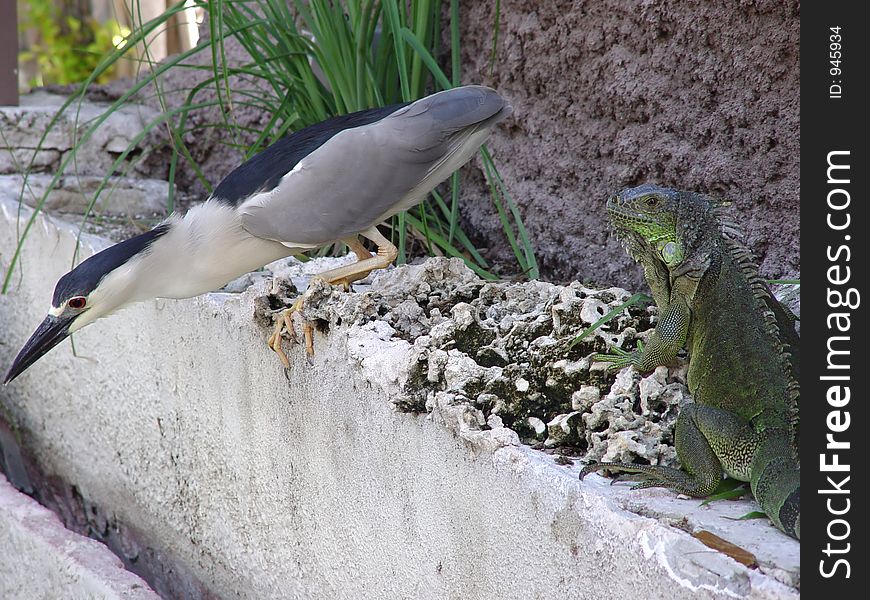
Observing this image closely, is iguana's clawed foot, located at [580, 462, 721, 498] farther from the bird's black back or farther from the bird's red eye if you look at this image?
the bird's red eye

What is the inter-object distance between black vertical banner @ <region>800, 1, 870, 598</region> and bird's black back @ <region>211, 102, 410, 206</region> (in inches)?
47.3

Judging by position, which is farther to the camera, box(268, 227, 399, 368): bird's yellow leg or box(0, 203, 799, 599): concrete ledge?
box(268, 227, 399, 368): bird's yellow leg

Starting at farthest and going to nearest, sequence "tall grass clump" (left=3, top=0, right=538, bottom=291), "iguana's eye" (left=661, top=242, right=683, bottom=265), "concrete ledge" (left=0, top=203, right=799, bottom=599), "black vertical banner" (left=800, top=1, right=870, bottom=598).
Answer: "tall grass clump" (left=3, top=0, right=538, bottom=291) → "iguana's eye" (left=661, top=242, right=683, bottom=265) → "concrete ledge" (left=0, top=203, right=799, bottom=599) → "black vertical banner" (left=800, top=1, right=870, bottom=598)

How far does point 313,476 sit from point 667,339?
3.23 feet

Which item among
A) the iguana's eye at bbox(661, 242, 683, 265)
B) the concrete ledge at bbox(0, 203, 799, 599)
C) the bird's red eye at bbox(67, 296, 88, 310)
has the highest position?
the iguana's eye at bbox(661, 242, 683, 265)

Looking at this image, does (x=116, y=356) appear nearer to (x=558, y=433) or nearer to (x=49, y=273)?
(x=49, y=273)

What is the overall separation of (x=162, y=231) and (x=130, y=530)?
1.37 m

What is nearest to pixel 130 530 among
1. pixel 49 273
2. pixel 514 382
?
pixel 49 273

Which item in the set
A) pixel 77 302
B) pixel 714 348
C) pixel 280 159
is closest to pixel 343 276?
pixel 280 159

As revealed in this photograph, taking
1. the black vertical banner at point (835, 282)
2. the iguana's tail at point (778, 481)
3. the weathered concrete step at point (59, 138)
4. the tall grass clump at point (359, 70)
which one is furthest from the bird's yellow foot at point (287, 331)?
the weathered concrete step at point (59, 138)

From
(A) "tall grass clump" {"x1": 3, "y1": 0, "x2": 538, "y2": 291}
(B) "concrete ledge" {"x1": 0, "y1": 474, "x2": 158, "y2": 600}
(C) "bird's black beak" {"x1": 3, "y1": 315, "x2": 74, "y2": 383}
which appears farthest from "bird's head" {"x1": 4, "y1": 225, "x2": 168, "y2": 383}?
(B) "concrete ledge" {"x1": 0, "y1": 474, "x2": 158, "y2": 600}

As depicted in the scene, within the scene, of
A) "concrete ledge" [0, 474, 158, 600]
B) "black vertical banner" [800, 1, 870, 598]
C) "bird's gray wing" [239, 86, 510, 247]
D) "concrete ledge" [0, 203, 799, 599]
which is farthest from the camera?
"concrete ledge" [0, 474, 158, 600]

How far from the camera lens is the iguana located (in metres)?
1.58

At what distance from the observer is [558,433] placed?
5.86 ft
